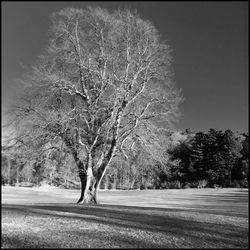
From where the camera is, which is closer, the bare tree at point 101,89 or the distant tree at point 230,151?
the bare tree at point 101,89

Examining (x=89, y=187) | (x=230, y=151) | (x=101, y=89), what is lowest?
(x=89, y=187)

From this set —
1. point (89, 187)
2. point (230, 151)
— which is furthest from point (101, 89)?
point (230, 151)

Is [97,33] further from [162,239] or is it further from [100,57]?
[162,239]

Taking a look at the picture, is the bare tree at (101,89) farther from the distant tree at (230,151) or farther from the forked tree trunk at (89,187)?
the distant tree at (230,151)

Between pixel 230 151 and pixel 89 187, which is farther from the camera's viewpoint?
pixel 230 151

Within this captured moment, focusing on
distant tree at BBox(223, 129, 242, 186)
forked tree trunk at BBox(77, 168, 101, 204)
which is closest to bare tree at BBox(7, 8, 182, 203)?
forked tree trunk at BBox(77, 168, 101, 204)

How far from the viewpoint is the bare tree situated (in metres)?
16.2

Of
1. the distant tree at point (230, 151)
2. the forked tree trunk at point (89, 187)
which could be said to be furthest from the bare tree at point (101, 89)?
the distant tree at point (230, 151)

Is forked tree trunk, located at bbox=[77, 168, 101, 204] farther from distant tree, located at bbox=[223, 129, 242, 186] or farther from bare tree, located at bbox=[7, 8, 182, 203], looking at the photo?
distant tree, located at bbox=[223, 129, 242, 186]

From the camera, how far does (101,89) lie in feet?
53.4

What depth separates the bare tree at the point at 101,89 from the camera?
16.2 meters

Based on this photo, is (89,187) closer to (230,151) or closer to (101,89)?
(101,89)

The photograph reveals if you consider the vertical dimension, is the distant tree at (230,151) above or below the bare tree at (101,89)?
below

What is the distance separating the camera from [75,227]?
820 centimetres
